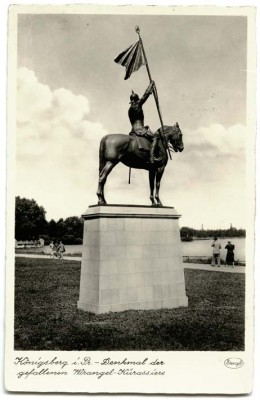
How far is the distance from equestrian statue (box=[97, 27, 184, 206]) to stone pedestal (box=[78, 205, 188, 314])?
48 centimetres

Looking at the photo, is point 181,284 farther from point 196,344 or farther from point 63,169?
point 63,169

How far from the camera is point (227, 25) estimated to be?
9766 mm

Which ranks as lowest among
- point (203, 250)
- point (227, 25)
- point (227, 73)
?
point (203, 250)

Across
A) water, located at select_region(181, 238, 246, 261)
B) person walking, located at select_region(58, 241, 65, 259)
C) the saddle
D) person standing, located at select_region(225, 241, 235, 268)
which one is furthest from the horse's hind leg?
person walking, located at select_region(58, 241, 65, 259)

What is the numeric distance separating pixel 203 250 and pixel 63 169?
6983mm

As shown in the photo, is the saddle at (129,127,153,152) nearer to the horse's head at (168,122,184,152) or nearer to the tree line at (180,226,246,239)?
the horse's head at (168,122,184,152)

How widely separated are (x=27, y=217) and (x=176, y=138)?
4.29 meters

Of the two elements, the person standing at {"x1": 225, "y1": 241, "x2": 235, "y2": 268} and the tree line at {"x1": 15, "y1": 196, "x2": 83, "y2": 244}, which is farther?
the person standing at {"x1": 225, "y1": 241, "x2": 235, "y2": 268}

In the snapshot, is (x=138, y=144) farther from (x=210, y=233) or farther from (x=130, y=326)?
(x=130, y=326)

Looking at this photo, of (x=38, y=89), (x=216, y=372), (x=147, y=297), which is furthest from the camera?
(x=147, y=297)

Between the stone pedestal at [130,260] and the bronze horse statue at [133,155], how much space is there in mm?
482

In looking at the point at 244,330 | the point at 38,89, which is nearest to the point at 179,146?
the point at 38,89

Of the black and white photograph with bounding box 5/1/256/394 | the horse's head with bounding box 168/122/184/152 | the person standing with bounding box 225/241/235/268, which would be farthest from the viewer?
the person standing with bounding box 225/241/235/268

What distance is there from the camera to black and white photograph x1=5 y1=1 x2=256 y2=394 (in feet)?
30.0
